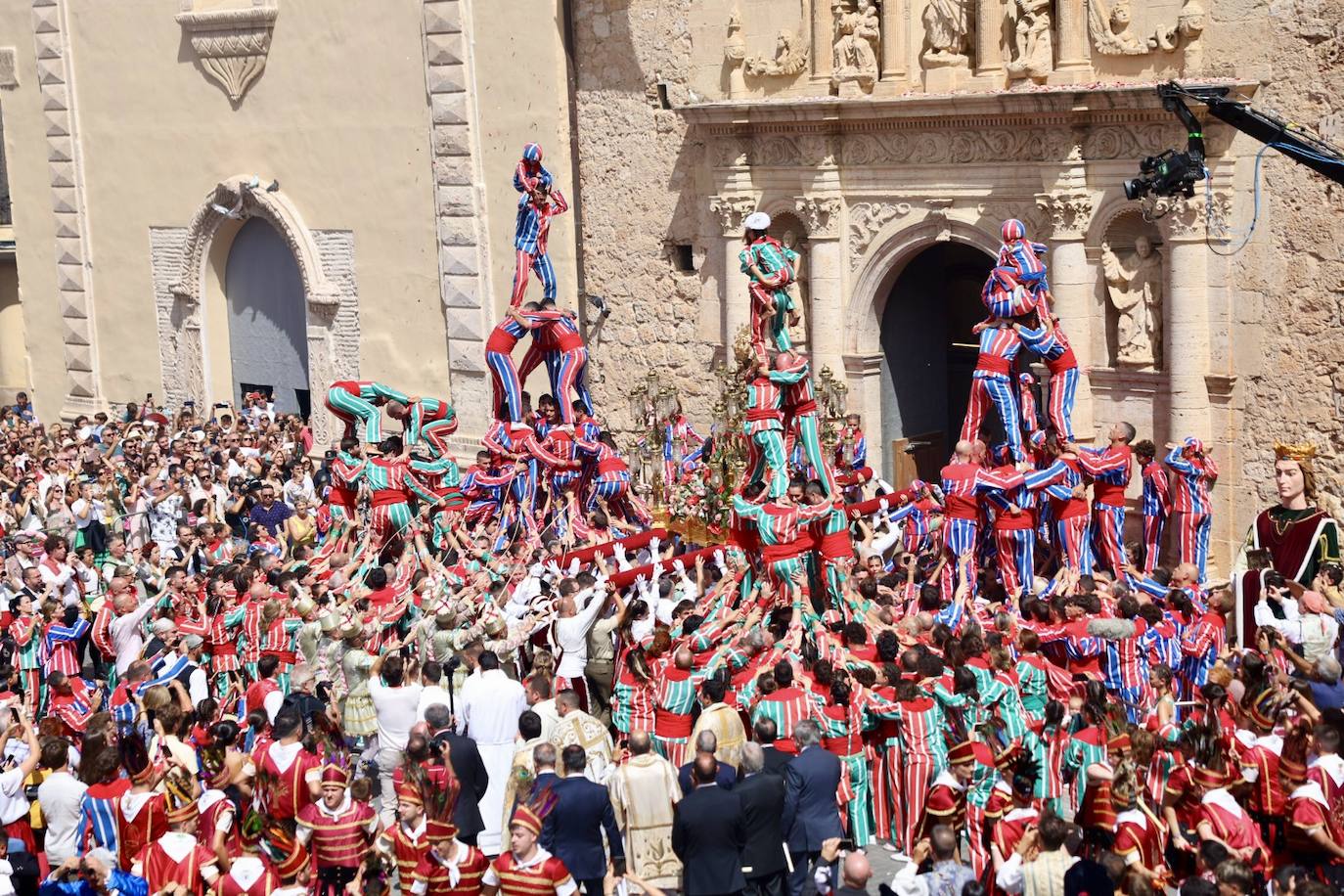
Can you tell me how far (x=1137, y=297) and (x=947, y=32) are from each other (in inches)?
114

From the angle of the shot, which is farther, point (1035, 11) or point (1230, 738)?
point (1035, 11)

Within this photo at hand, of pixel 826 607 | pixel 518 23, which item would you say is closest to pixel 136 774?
pixel 826 607

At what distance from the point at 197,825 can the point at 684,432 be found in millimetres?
9406

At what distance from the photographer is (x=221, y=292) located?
77.9 feet

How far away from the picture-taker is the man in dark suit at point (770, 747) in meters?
9.13

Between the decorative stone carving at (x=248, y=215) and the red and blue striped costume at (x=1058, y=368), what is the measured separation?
1075 cm

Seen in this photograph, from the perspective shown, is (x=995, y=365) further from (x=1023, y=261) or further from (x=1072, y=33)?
(x=1072, y=33)

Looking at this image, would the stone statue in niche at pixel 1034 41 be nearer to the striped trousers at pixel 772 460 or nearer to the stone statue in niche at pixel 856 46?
the stone statue in niche at pixel 856 46

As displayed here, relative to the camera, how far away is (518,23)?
19594 mm

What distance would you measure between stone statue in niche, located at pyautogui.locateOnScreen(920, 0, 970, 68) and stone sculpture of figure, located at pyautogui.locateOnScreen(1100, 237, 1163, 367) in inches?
86.8

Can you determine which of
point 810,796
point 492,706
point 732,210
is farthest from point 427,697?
point 732,210

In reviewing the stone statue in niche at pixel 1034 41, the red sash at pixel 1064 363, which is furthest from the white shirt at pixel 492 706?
the stone statue in niche at pixel 1034 41

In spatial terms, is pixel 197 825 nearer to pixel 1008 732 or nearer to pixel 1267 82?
pixel 1008 732

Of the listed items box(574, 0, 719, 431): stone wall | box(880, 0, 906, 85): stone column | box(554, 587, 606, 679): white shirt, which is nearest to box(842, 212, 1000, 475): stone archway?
box(880, 0, 906, 85): stone column
